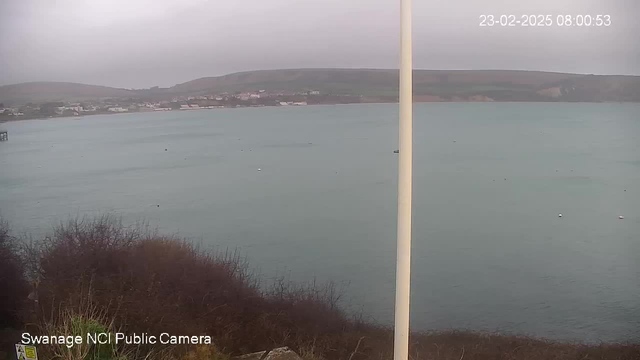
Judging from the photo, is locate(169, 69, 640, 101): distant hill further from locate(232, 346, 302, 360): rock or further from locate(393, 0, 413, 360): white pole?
locate(232, 346, 302, 360): rock

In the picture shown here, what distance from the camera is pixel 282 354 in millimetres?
3111

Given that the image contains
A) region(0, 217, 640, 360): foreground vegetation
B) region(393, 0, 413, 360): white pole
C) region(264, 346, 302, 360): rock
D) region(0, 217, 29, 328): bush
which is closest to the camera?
region(393, 0, 413, 360): white pole

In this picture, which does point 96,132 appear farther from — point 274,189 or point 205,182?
point 274,189

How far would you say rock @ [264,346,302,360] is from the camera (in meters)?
3.08

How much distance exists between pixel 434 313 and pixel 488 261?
19.7 inches

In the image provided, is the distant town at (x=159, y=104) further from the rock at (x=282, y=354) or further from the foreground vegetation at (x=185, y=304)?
the rock at (x=282, y=354)

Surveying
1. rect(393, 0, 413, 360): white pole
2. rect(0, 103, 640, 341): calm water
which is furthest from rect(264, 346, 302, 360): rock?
rect(393, 0, 413, 360): white pole

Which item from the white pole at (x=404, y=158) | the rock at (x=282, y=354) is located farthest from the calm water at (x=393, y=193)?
the white pole at (x=404, y=158)

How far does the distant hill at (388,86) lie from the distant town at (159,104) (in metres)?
0.04

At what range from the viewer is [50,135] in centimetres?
371

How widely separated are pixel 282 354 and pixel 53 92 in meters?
2.47

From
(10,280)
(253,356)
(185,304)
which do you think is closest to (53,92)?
(10,280)

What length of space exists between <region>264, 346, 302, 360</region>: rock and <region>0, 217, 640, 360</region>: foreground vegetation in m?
0.08

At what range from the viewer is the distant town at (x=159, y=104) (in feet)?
12.1
